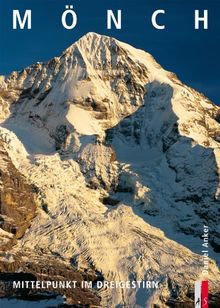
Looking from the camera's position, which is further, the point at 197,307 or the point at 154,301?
the point at 154,301

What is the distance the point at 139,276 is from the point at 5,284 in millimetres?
17614

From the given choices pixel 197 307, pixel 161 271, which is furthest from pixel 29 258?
pixel 197 307

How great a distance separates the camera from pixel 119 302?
627ft

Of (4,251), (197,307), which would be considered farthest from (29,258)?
(197,307)

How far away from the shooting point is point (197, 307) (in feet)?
566

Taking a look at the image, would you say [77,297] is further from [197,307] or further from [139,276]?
[197,307]

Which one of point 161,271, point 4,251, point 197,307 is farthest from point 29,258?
point 197,307

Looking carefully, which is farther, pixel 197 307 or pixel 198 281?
pixel 198 281

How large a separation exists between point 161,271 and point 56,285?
17269 millimetres

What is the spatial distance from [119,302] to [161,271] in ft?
34.2

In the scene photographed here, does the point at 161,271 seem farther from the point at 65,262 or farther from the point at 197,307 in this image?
the point at 197,307

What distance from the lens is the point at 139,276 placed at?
7790 inches

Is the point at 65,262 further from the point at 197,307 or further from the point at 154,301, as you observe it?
the point at 197,307

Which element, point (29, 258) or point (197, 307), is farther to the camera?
point (29, 258)
